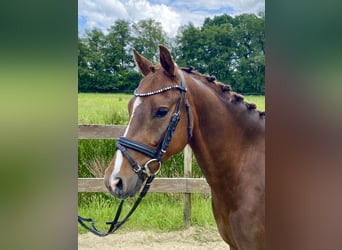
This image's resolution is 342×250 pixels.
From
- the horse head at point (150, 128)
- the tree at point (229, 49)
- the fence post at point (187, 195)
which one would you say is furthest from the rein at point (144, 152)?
the fence post at point (187, 195)

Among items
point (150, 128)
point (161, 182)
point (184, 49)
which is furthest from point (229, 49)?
point (161, 182)

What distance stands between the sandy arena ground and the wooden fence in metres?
0.07

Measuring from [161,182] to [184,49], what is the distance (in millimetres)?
541

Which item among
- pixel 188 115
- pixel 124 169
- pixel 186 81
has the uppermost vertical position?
pixel 186 81

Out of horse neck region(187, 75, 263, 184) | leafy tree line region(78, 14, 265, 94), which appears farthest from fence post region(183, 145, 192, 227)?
leafy tree line region(78, 14, 265, 94)

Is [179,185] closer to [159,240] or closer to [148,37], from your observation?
[159,240]

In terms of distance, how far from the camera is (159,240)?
1320 millimetres

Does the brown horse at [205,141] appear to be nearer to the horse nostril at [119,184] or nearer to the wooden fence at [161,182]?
the horse nostril at [119,184]

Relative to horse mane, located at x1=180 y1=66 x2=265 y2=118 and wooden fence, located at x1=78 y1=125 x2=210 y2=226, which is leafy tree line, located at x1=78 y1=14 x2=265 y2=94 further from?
wooden fence, located at x1=78 y1=125 x2=210 y2=226
